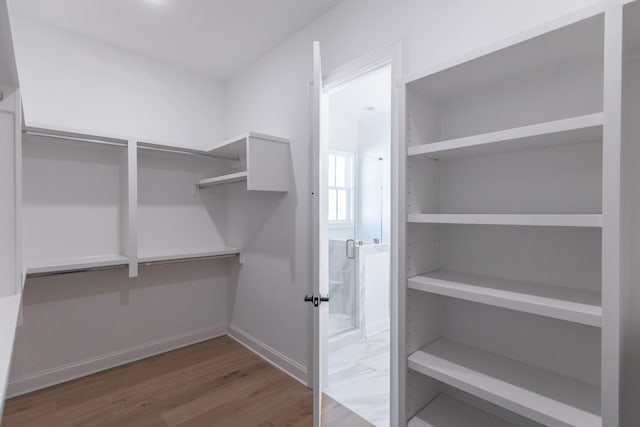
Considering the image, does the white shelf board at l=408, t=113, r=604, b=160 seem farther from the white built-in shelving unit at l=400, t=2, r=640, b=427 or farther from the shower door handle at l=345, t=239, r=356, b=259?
the shower door handle at l=345, t=239, r=356, b=259

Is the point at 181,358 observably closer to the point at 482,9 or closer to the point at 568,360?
the point at 568,360

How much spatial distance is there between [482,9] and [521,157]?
68cm

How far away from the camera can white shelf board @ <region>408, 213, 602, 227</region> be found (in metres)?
0.86

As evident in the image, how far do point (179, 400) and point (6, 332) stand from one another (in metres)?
1.46

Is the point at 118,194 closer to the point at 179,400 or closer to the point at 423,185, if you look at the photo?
the point at 179,400

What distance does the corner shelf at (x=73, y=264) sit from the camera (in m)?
1.99

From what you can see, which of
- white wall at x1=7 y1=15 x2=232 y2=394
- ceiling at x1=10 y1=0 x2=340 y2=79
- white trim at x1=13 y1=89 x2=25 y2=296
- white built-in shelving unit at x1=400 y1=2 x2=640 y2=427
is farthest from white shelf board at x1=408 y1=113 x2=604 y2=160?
white wall at x1=7 y1=15 x2=232 y2=394

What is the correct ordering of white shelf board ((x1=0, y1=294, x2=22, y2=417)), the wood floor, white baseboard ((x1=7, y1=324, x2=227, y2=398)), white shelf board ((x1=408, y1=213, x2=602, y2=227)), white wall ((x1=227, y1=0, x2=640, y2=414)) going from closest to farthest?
white shelf board ((x1=0, y1=294, x2=22, y2=417)), white shelf board ((x1=408, y1=213, x2=602, y2=227)), white wall ((x1=227, y1=0, x2=640, y2=414)), the wood floor, white baseboard ((x1=7, y1=324, x2=227, y2=398))

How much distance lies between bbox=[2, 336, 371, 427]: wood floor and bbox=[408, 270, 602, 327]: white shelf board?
1208mm

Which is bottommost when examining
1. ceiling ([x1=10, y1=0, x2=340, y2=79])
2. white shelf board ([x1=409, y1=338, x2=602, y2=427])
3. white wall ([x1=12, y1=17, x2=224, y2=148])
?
white shelf board ([x1=409, y1=338, x2=602, y2=427])

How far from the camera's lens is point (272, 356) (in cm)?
259

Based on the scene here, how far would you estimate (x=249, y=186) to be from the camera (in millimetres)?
2232

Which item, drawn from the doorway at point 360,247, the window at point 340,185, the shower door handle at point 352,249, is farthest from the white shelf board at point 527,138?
the window at point 340,185

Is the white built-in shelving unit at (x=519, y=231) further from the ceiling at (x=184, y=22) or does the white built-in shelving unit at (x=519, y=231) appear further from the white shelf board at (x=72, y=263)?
the white shelf board at (x=72, y=263)
